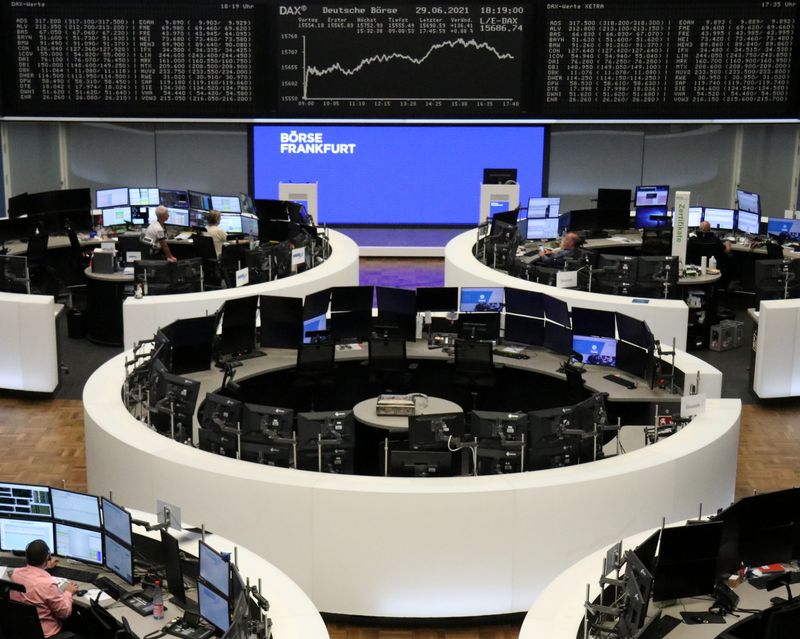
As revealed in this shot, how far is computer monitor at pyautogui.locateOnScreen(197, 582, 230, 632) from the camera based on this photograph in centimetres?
559

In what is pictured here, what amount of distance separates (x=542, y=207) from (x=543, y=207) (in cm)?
1

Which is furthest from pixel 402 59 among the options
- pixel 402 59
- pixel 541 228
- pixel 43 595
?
pixel 43 595

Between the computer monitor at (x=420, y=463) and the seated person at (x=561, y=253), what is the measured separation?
567cm

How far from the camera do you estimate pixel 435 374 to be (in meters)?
10.2

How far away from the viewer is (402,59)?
16.1 metres

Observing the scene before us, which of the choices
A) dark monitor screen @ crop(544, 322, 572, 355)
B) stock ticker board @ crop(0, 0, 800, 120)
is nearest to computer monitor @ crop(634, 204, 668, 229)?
stock ticker board @ crop(0, 0, 800, 120)

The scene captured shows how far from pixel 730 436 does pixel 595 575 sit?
233 cm

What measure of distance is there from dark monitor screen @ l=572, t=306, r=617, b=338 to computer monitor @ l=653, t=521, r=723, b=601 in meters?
3.61

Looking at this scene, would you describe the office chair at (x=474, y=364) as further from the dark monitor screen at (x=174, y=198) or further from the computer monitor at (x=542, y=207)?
the dark monitor screen at (x=174, y=198)

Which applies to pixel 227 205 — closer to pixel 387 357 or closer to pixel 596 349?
pixel 387 357

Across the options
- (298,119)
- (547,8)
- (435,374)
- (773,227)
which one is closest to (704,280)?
(773,227)

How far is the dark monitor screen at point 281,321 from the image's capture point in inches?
393

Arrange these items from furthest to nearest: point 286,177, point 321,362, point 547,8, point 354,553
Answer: point 286,177
point 547,8
point 321,362
point 354,553

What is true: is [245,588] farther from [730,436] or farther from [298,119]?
[298,119]
